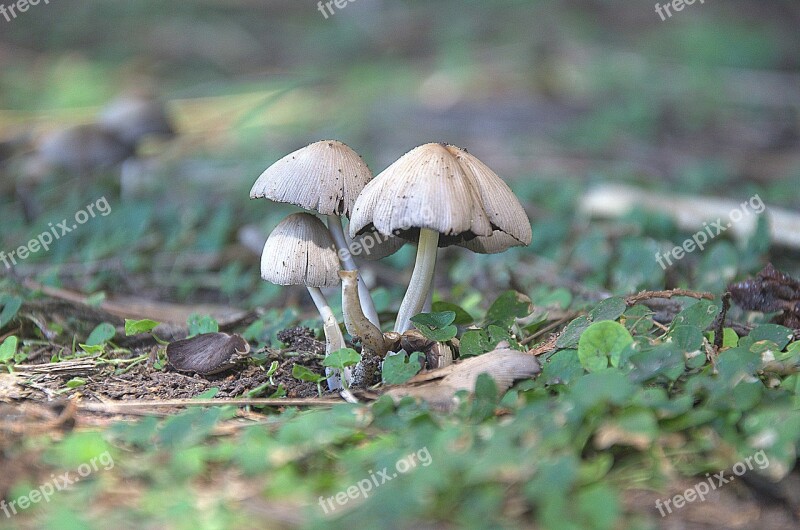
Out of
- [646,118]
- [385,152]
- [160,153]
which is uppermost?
[160,153]

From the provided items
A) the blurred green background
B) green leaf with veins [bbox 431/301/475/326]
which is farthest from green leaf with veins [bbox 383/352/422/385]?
the blurred green background

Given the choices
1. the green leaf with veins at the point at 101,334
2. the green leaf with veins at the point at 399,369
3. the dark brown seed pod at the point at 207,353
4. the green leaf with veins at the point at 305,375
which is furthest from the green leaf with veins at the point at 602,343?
Answer: the green leaf with veins at the point at 101,334

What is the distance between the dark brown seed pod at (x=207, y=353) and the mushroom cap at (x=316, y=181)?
0.57 metres

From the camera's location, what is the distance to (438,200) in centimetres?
216

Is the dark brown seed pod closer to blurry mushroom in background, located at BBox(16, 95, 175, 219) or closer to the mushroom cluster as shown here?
the mushroom cluster

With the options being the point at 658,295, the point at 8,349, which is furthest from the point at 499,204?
the point at 8,349

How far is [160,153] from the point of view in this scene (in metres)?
6.65

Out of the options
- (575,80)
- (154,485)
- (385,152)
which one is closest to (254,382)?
(154,485)

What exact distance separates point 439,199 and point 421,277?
43cm

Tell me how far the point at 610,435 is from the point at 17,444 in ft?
4.98

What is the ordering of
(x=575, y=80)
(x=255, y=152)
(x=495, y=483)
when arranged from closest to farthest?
(x=495, y=483), (x=255, y=152), (x=575, y=80)

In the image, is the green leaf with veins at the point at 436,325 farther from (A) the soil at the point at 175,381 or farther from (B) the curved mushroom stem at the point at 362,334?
(A) the soil at the point at 175,381

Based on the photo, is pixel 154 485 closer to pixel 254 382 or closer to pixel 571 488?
pixel 254 382

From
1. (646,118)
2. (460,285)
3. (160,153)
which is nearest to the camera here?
(460,285)
